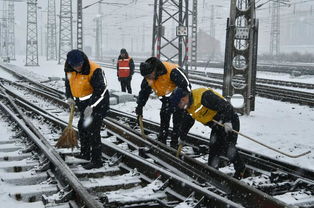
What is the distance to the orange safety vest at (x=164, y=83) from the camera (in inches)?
254

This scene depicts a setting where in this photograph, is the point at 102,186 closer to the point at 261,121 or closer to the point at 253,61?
the point at 261,121

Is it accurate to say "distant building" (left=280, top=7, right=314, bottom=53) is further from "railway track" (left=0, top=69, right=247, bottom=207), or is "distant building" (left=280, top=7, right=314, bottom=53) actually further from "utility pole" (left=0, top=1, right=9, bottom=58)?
"railway track" (left=0, top=69, right=247, bottom=207)

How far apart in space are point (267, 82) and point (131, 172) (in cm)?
1701

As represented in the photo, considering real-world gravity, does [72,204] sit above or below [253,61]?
below

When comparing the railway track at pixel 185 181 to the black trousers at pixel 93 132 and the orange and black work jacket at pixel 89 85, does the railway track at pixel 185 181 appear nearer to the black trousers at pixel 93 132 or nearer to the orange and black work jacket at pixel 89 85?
the black trousers at pixel 93 132

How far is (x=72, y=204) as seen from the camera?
446 centimetres

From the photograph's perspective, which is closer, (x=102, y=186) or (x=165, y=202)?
(x=165, y=202)

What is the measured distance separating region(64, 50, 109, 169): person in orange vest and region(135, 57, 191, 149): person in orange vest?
0.71m

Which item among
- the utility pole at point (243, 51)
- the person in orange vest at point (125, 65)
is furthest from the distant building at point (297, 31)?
the utility pole at point (243, 51)

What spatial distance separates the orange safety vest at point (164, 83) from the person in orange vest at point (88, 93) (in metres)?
0.99

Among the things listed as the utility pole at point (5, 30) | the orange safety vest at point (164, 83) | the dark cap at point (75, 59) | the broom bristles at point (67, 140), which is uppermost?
the utility pole at point (5, 30)

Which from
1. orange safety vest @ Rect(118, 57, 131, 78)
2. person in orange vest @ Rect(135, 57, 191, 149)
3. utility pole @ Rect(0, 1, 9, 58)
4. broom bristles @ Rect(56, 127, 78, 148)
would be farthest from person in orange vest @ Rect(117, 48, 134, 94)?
utility pole @ Rect(0, 1, 9, 58)

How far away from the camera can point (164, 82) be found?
6.57m

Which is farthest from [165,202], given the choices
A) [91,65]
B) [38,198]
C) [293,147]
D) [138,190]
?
[293,147]
